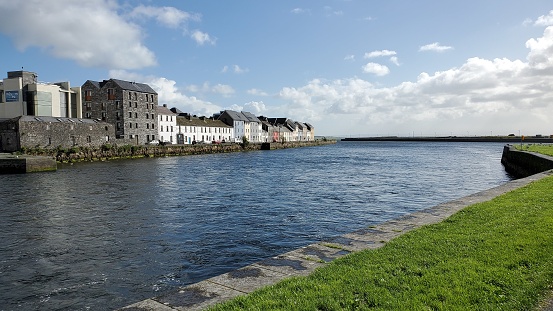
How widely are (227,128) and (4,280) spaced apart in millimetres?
139931

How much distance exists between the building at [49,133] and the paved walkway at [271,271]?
72.4m

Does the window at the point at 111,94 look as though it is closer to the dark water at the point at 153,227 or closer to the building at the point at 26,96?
the building at the point at 26,96

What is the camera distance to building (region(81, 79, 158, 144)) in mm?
101188

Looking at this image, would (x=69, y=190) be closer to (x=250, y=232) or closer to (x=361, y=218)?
(x=250, y=232)

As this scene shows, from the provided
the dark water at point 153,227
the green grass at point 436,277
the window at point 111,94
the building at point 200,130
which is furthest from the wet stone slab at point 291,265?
the building at point 200,130

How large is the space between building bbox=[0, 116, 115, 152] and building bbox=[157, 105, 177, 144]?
25.8 meters

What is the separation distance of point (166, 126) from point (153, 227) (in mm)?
103275

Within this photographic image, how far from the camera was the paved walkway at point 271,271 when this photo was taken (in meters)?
7.41

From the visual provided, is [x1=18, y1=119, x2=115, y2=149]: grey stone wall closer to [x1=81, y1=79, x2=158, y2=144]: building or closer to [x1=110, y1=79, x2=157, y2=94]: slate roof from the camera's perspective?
[x1=81, y1=79, x2=158, y2=144]: building

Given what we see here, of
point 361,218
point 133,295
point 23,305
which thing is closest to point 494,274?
point 133,295

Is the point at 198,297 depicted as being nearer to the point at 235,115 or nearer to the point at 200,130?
the point at 200,130

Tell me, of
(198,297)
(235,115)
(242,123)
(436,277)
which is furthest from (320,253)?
(242,123)

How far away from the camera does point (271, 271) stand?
9.12 meters

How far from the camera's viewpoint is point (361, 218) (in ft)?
68.2
